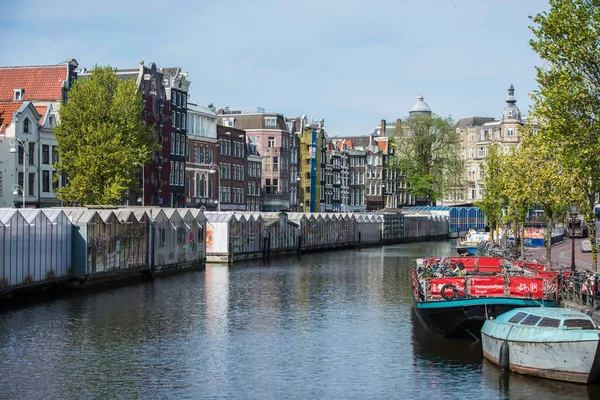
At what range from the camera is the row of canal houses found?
5006 centimetres

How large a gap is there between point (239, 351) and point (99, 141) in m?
48.9

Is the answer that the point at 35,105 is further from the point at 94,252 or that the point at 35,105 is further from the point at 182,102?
the point at 94,252

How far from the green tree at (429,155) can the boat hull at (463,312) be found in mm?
130031

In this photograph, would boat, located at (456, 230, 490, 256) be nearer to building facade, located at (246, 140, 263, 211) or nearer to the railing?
building facade, located at (246, 140, 263, 211)

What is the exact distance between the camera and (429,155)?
173375 millimetres

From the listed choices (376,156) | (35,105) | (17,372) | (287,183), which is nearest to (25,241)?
(17,372)

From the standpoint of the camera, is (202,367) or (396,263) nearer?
(202,367)

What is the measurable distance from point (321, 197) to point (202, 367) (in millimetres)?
139924

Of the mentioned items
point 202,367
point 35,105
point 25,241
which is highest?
point 35,105

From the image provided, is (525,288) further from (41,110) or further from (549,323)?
(41,110)

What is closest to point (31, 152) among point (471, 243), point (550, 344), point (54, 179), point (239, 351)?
point (54, 179)

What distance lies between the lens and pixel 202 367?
114ft

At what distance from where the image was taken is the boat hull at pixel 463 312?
36.2 metres

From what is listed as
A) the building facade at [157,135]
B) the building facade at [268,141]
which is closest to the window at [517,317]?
the building facade at [157,135]
